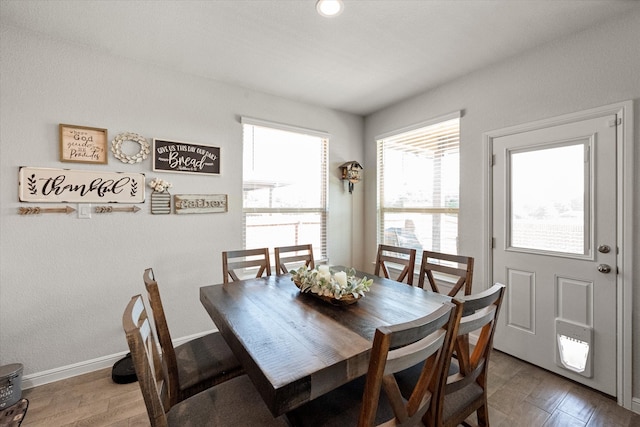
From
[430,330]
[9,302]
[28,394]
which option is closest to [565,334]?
[430,330]

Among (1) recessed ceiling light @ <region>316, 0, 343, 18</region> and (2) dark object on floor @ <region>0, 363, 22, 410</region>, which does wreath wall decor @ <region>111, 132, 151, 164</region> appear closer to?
(2) dark object on floor @ <region>0, 363, 22, 410</region>

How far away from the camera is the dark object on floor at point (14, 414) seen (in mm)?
1757

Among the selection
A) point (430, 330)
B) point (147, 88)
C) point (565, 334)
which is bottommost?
point (565, 334)

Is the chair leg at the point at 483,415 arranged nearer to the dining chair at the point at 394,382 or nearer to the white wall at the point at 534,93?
the dining chair at the point at 394,382

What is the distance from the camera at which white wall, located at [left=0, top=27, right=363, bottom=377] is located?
2.08 meters

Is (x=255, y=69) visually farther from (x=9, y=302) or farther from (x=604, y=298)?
(x=604, y=298)

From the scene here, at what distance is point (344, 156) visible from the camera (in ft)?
12.7

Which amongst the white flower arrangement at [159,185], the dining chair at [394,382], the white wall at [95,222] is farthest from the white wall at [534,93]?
the white flower arrangement at [159,185]

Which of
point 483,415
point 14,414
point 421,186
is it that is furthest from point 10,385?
point 421,186

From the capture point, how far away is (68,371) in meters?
2.24

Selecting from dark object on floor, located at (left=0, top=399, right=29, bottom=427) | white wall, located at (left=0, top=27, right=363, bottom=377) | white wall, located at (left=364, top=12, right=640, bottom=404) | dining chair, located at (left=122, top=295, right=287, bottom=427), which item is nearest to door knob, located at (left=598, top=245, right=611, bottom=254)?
white wall, located at (left=364, top=12, right=640, bottom=404)

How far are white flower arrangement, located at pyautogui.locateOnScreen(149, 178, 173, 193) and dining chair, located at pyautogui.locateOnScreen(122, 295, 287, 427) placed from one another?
1636mm

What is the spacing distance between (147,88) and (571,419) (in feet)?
13.6

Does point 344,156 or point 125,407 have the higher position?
point 344,156
